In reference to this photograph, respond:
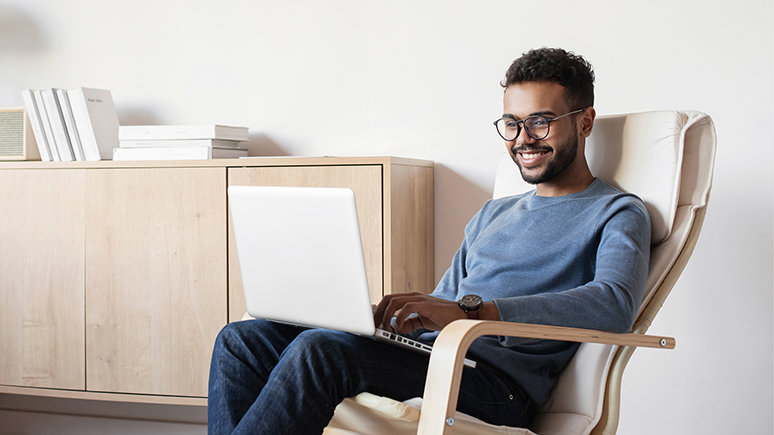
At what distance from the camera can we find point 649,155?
1.51 metres

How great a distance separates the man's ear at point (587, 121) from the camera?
1533 mm

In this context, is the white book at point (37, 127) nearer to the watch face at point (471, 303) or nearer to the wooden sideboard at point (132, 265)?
the wooden sideboard at point (132, 265)

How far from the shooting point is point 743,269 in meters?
2.04

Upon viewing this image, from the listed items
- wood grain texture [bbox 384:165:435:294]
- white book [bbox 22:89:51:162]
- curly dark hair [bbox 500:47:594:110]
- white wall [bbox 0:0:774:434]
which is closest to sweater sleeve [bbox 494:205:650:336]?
curly dark hair [bbox 500:47:594:110]

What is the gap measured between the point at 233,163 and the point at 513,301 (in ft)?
3.77

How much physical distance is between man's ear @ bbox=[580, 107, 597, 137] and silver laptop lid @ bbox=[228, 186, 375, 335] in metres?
0.69

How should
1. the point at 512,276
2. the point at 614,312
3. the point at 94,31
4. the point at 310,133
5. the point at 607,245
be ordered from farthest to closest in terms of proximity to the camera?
1. the point at 94,31
2. the point at 310,133
3. the point at 512,276
4. the point at 607,245
5. the point at 614,312

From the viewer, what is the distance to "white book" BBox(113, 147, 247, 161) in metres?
2.18

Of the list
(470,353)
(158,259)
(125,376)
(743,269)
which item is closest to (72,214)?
(158,259)

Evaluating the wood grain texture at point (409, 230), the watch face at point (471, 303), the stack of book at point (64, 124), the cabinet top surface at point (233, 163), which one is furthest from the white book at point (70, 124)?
the watch face at point (471, 303)

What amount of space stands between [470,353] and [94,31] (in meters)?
2.04

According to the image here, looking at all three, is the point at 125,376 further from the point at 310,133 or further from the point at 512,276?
the point at 512,276

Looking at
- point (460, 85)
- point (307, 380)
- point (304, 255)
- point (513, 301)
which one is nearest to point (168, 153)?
point (460, 85)

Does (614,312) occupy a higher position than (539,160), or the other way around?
(539,160)
